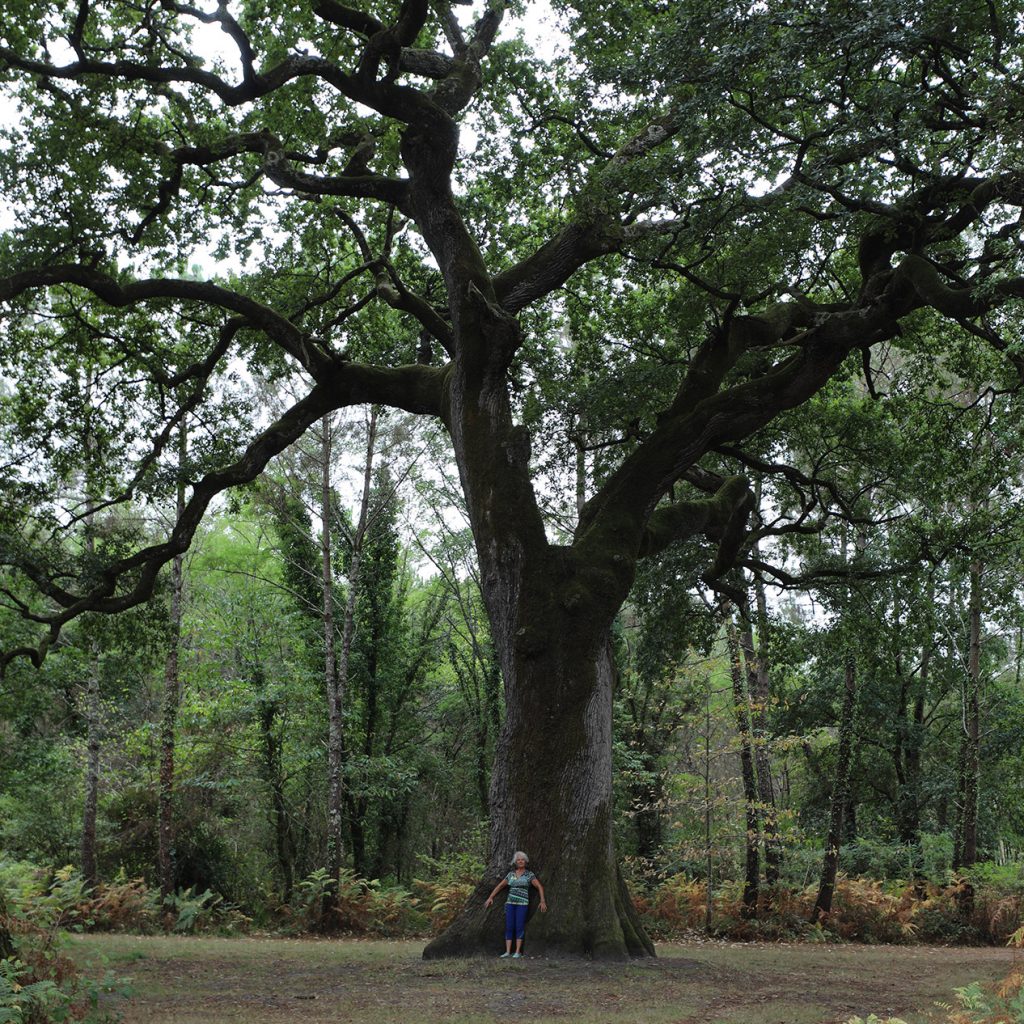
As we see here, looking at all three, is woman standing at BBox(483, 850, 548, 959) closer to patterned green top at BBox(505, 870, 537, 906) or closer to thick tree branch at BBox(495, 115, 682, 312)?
patterned green top at BBox(505, 870, 537, 906)

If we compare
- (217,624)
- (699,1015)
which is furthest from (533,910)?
(217,624)

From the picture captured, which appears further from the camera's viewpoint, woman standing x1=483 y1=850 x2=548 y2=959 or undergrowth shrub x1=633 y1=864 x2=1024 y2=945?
undergrowth shrub x1=633 y1=864 x2=1024 y2=945

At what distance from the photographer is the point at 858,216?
1069 centimetres

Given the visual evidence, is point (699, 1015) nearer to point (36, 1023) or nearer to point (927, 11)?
point (36, 1023)

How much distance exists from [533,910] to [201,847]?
12279 mm

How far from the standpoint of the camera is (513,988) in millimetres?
7516

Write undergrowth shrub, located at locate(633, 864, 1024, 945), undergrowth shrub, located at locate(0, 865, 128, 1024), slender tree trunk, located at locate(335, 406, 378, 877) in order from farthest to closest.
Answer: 1. slender tree trunk, located at locate(335, 406, 378, 877)
2. undergrowth shrub, located at locate(633, 864, 1024, 945)
3. undergrowth shrub, located at locate(0, 865, 128, 1024)

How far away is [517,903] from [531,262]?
7848mm

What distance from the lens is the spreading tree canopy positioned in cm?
867

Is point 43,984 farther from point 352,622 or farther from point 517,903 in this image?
point 352,622

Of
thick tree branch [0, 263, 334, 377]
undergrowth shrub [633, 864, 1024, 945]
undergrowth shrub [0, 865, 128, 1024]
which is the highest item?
thick tree branch [0, 263, 334, 377]

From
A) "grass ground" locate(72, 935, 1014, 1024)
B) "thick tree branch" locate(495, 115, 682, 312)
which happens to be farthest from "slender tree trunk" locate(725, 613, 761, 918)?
"thick tree branch" locate(495, 115, 682, 312)

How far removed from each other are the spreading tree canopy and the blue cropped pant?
0.17m

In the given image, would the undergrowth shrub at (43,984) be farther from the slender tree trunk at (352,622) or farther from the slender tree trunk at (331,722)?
the slender tree trunk at (352,622)
